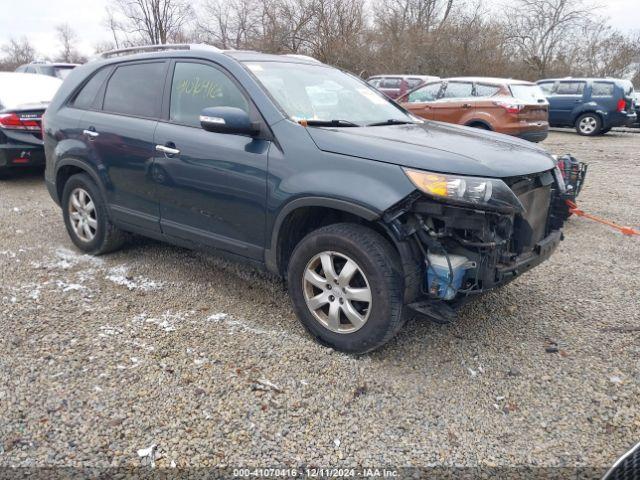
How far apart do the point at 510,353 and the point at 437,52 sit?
2483 cm

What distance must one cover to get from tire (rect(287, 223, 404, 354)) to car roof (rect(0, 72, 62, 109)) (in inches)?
248

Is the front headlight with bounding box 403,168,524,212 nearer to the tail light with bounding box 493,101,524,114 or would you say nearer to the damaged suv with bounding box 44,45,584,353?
the damaged suv with bounding box 44,45,584,353

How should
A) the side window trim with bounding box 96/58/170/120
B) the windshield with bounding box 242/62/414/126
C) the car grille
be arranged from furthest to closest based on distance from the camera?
the side window trim with bounding box 96/58/170/120
the windshield with bounding box 242/62/414/126
the car grille

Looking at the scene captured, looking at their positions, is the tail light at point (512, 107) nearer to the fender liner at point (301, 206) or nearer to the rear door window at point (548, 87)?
the rear door window at point (548, 87)

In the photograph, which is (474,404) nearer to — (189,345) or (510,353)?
(510,353)

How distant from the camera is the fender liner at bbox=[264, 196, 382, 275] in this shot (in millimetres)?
2664

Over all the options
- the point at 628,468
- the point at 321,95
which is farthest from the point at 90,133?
the point at 628,468

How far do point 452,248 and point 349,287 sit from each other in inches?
24.0

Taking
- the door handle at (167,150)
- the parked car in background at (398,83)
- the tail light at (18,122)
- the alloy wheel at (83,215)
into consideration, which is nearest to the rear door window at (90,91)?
the alloy wheel at (83,215)

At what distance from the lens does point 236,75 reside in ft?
10.9

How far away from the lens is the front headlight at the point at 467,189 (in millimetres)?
2514

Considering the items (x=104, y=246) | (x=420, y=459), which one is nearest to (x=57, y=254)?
(x=104, y=246)

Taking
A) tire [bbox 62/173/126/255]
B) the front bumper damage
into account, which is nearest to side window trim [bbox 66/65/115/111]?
tire [bbox 62/173/126/255]

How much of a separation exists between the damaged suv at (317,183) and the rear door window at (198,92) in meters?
0.01
